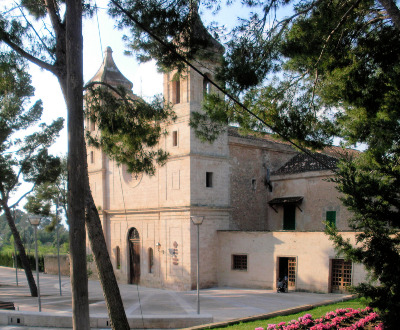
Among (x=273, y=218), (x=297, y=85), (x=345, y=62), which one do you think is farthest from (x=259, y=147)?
(x=345, y=62)

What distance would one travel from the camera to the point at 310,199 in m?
25.4

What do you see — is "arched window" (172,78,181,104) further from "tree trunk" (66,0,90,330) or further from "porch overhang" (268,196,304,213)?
"tree trunk" (66,0,90,330)

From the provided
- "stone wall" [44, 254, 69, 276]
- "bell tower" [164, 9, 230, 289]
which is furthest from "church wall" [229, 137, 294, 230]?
"stone wall" [44, 254, 69, 276]

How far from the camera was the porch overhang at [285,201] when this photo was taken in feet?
84.6

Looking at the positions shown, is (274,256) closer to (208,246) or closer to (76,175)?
(208,246)

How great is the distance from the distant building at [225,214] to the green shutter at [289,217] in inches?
2.2

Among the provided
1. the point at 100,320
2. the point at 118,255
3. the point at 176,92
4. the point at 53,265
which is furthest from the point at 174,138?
the point at 53,265

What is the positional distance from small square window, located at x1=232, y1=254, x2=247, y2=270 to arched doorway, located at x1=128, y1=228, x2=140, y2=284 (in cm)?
621

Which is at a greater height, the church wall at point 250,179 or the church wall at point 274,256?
the church wall at point 250,179

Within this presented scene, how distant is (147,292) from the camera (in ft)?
78.1

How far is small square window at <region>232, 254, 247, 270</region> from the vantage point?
2377cm

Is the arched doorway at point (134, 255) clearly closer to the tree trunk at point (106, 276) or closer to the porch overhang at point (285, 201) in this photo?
the porch overhang at point (285, 201)

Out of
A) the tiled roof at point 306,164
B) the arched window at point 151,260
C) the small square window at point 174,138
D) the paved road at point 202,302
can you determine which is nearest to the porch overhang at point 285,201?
the tiled roof at point 306,164

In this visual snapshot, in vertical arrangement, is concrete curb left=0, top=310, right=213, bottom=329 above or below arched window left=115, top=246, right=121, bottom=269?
above
